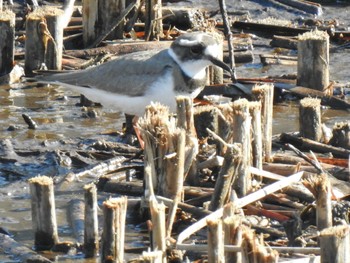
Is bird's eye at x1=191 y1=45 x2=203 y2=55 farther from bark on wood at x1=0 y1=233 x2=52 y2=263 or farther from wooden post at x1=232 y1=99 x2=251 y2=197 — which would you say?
bark on wood at x1=0 y1=233 x2=52 y2=263

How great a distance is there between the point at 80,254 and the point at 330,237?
2.14 m

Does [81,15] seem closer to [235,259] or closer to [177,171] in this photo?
[177,171]

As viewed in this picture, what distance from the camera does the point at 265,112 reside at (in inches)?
316

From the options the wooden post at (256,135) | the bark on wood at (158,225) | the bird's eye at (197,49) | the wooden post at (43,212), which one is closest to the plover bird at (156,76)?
the bird's eye at (197,49)

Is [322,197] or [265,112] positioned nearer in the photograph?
[322,197]

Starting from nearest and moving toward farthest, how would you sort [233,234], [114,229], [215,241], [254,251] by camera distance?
[254,251] < [215,241] < [233,234] < [114,229]

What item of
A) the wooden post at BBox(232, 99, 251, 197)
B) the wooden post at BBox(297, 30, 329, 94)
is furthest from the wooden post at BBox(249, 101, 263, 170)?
the wooden post at BBox(297, 30, 329, 94)

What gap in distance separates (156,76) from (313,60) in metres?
2.35

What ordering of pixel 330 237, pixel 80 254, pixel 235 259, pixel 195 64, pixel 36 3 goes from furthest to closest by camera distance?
pixel 36 3 < pixel 195 64 < pixel 80 254 < pixel 235 259 < pixel 330 237

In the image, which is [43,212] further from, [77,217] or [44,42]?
[44,42]

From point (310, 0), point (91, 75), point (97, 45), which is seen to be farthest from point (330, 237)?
point (310, 0)

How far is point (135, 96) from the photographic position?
8.86 metres

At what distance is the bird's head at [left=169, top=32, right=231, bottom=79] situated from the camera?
8789mm

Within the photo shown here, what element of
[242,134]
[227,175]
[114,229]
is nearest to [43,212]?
[114,229]
